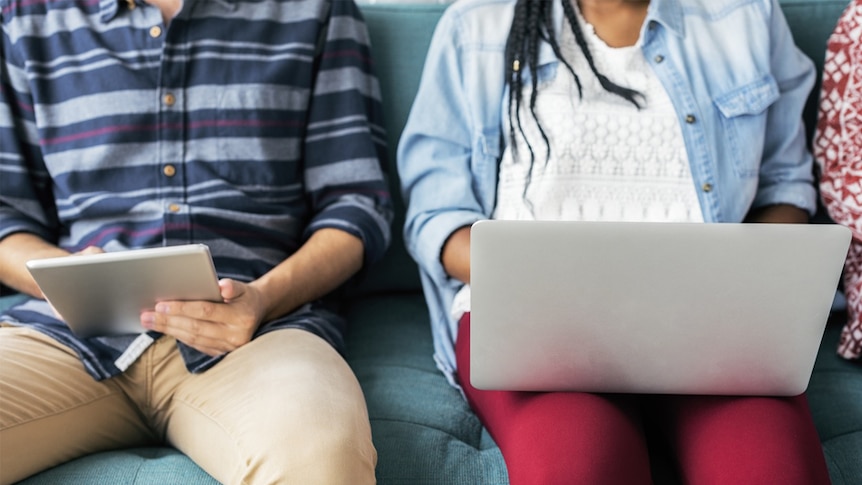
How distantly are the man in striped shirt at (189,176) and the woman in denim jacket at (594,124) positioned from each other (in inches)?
5.5

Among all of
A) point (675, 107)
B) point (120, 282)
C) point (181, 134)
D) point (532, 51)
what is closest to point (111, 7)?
point (181, 134)

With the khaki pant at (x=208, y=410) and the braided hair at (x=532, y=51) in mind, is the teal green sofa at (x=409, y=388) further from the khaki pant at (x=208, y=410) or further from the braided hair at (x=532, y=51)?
the braided hair at (x=532, y=51)

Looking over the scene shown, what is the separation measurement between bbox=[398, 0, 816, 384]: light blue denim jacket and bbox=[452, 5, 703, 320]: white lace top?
0.08 ft

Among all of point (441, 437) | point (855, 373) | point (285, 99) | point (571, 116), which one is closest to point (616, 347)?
point (441, 437)

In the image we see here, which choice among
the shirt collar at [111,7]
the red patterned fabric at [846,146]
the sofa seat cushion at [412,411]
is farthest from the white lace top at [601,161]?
the shirt collar at [111,7]

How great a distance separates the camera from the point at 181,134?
120cm

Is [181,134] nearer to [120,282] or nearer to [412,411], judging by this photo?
[120,282]

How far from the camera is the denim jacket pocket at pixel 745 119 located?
1.20 meters

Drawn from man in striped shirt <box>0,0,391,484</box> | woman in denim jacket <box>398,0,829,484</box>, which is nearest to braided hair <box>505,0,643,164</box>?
woman in denim jacket <box>398,0,829,484</box>

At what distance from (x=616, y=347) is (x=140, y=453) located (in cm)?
63

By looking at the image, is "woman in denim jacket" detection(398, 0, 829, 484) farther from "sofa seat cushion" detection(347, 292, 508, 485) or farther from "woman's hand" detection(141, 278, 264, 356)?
"woman's hand" detection(141, 278, 264, 356)

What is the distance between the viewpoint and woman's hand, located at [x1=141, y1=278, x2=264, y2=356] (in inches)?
39.0

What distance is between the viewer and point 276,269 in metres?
1.15

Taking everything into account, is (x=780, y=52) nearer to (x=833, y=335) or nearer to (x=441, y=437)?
(x=833, y=335)
